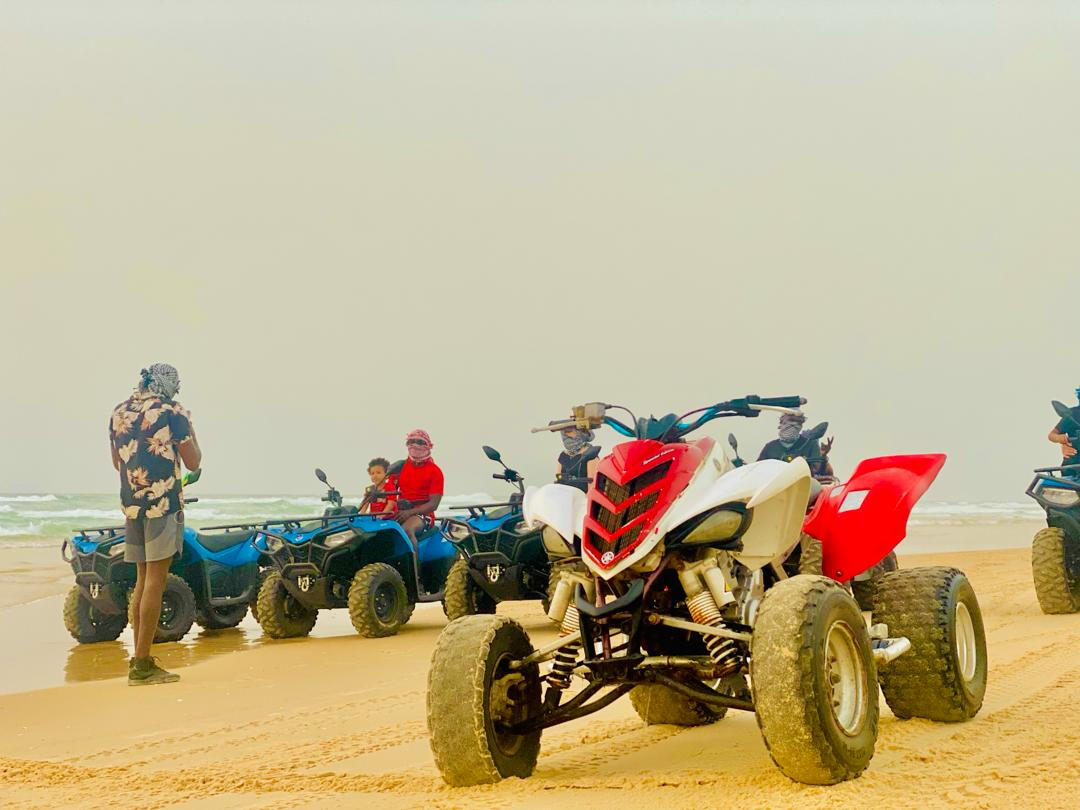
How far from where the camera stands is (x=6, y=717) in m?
7.10

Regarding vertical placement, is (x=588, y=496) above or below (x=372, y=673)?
above

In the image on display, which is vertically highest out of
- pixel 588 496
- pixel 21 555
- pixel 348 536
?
pixel 588 496

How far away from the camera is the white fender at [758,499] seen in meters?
4.36

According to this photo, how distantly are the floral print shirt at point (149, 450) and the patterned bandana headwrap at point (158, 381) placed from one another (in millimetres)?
43

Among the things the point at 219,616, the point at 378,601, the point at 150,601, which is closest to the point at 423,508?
the point at 378,601

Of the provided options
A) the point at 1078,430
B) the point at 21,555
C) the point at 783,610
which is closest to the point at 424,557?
the point at 1078,430

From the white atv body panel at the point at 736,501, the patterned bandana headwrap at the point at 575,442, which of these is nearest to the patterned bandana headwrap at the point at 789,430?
the patterned bandana headwrap at the point at 575,442

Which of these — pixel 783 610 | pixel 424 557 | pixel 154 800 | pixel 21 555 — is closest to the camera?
pixel 783 610

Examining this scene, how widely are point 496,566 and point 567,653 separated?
5962mm

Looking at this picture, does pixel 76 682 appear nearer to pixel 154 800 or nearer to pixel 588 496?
pixel 154 800

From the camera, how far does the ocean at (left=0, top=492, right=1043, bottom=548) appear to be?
30.4m

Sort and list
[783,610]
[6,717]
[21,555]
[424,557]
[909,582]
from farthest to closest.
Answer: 1. [21,555]
2. [424,557]
3. [6,717]
4. [909,582]
5. [783,610]

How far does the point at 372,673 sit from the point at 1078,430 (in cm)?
716

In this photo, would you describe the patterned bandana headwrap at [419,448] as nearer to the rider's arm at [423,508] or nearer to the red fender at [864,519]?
the rider's arm at [423,508]
